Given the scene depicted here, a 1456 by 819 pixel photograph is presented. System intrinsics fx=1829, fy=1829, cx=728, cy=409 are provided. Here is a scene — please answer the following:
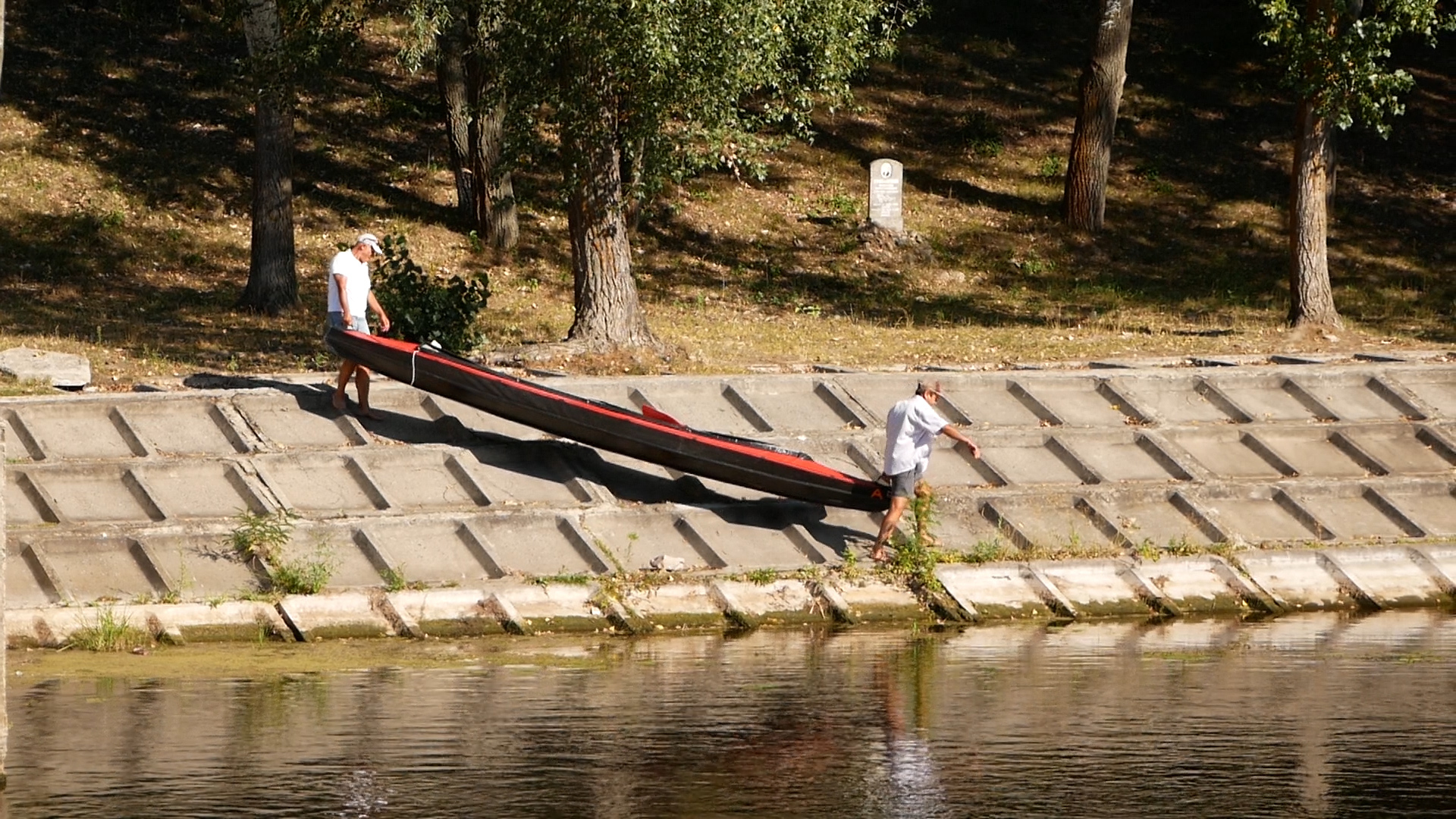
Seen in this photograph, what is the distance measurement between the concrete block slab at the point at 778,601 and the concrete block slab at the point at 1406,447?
8244 mm

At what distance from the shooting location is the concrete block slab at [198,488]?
18312 millimetres

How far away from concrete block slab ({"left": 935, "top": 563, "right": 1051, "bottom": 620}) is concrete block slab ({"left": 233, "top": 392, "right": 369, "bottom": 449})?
6.53 metres

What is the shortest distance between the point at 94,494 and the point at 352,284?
134 inches

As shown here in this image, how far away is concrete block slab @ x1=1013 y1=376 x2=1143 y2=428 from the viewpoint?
886 inches

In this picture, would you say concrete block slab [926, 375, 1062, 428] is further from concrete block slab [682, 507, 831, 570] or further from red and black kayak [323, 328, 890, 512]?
concrete block slab [682, 507, 831, 570]

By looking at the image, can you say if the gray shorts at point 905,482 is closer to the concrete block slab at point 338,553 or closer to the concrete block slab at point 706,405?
the concrete block slab at point 706,405

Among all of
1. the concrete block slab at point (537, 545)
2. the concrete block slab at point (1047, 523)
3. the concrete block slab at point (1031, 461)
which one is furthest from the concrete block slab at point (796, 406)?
the concrete block slab at point (537, 545)

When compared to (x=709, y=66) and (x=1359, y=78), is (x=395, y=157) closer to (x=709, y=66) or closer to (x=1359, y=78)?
(x=709, y=66)

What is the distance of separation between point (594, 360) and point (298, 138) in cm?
1552

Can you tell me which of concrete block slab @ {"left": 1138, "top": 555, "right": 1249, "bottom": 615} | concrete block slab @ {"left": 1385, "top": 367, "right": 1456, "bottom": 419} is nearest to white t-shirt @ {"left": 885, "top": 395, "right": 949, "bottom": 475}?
concrete block slab @ {"left": 1138, "top": 555, "right": 1249, "bottom": 615}

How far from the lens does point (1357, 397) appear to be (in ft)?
78.0

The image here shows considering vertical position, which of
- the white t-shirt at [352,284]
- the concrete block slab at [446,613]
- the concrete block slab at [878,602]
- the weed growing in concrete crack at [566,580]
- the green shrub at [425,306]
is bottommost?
the concrete block slab at [878,602]

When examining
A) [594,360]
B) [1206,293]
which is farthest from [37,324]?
[1206,293]

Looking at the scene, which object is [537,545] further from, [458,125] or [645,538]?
[458,125]
